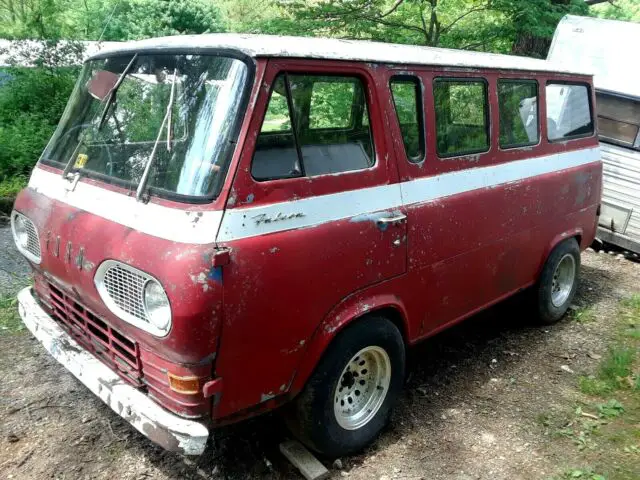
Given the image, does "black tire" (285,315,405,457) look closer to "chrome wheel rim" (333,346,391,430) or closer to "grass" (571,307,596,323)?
"chrome wheel rim" (333,346,391,430)

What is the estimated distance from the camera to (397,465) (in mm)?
3109

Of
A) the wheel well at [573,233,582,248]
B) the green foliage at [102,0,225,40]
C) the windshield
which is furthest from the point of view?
the green foliage at [102,0,225,40]

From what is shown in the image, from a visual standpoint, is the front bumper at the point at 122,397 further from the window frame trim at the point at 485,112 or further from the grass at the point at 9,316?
the window frame trim at the point at 485,112

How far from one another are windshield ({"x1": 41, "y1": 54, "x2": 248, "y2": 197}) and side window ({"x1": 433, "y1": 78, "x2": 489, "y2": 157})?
145 centimetres

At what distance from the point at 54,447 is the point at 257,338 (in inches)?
60.5

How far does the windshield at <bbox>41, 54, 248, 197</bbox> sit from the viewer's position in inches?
96.1

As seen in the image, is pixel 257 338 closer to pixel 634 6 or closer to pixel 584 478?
pixel 584 478

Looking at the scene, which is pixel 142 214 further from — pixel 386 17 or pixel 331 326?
pixel 386 17

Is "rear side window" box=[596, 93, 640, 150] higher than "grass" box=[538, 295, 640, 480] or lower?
higher

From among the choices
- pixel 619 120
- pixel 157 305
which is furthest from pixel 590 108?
pixel 157 305

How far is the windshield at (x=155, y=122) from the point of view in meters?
2.44

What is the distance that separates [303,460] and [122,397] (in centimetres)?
106

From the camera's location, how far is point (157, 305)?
235cm

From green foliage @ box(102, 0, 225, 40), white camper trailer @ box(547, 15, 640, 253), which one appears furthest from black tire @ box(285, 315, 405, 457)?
green foliage @ box(102, 0, 225, 40)
